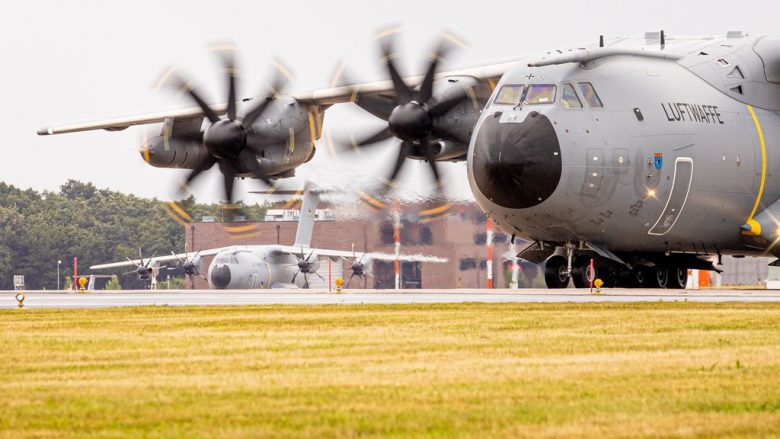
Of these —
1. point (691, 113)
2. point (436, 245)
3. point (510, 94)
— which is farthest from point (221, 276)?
point (691, 113)

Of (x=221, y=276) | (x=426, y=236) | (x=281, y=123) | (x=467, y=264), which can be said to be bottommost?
(x=467, y=264)

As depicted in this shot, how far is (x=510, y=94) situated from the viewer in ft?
89.5

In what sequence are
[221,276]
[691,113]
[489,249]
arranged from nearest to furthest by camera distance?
[691,113]
[489,249]
[221,276]

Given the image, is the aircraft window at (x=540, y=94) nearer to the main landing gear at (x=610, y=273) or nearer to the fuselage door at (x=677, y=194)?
the fuselage door at (x=677, y=194)

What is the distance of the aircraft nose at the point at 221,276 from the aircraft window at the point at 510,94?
1729 inches

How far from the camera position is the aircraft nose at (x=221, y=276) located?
6994cm

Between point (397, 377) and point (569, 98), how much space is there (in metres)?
17.2

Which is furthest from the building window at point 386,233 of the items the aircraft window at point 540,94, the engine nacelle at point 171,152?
the aircraft window at point 540,94

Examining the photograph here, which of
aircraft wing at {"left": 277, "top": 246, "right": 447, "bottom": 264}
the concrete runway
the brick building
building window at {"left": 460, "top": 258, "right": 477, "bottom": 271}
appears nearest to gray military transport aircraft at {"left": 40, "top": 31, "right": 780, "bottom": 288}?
the concrete runway

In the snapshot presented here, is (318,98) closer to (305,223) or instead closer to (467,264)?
(467,264)

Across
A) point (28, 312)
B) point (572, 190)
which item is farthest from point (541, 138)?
point (28, 312)

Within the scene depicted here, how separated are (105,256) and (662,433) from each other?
3826 inches

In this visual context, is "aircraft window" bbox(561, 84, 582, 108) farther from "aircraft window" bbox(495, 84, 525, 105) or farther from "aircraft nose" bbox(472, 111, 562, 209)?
"aircraft window" bbox(495, 84, 525, 105)

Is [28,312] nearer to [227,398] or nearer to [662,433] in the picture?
[227,398]
